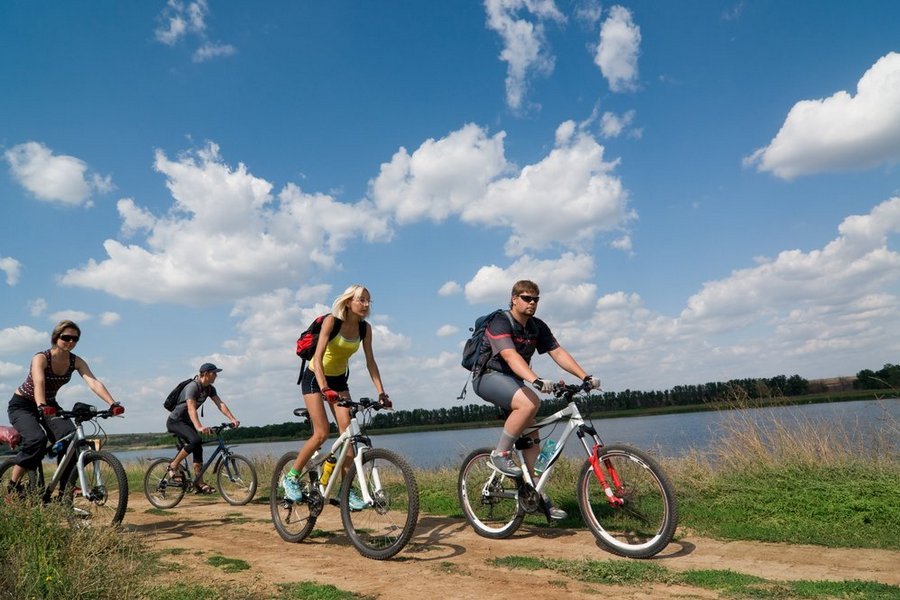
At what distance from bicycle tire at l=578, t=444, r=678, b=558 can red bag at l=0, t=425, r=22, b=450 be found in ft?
19.7

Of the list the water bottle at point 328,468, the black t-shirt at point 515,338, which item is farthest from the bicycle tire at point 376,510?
the black t-shirt at point 515,338

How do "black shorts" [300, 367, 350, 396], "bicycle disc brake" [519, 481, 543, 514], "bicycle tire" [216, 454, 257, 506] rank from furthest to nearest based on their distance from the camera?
"bicycle tire" [216, 454, 257, 506], "black shorts" [300, 367, 350, 396], "bicycle disc brake" [519, 481, 543, 514]

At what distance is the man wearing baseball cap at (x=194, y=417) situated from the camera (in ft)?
32.8

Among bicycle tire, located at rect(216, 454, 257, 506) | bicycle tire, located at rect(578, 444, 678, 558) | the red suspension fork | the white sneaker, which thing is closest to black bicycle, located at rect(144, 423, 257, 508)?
bicycle tire, located at rect(216, 454, 257, 506)

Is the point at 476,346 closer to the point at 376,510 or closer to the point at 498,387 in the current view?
the point at 498,387

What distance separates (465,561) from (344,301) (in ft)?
8.63

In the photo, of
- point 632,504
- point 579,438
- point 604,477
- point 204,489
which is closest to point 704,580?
point 632,504

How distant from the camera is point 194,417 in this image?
9.97m

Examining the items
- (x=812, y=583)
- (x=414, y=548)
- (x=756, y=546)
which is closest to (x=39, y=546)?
A: (x=414, y=548)

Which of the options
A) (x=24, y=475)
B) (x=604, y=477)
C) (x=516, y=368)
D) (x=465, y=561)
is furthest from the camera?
(x=24, y=475)

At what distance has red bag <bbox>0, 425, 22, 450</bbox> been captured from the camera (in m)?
6.51

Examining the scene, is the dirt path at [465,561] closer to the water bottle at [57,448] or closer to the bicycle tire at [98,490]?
the bicycle tire at [98,490]

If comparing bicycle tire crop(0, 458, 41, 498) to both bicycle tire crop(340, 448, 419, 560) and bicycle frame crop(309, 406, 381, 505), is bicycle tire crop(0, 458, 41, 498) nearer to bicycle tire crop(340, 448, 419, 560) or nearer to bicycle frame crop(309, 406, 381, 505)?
bicycle frame crop(309, 406, 381, 505)

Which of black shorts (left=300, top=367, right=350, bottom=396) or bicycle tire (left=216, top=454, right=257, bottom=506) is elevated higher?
black shorts (left=300, top=367, right=350, bottom=396)
